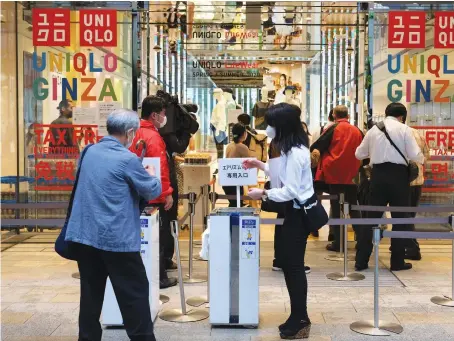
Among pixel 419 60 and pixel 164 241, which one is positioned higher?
pixel 419 60

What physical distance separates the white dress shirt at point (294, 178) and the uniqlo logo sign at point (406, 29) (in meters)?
4.04

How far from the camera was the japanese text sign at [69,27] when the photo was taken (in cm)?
779

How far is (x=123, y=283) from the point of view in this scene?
3506mm

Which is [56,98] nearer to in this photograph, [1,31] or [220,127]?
[1,31]

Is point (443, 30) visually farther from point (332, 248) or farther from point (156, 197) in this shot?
point (156, 197)

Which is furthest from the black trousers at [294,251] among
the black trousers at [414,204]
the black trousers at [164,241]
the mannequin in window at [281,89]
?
the mannequin in window at [281,89]

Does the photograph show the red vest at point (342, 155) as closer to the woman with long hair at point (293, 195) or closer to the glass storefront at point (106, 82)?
the glass storefront at point (106, 82)

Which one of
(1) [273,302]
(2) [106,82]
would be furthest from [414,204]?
(2) [106,82]

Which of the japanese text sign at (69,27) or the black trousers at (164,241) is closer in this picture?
the black trousers at (164,241)

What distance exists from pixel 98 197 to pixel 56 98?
4829 mm

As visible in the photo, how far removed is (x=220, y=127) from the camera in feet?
46.4

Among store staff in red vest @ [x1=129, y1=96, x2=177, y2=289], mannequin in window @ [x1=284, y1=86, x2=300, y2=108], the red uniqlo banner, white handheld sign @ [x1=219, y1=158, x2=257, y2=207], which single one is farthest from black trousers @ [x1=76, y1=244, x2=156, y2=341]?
mannequin in window @ [x1=284, y1=86, x2=300, y2=108]

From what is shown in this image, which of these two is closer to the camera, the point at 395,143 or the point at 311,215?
the point at 311,215

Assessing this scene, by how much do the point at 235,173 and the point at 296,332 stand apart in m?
1.21
